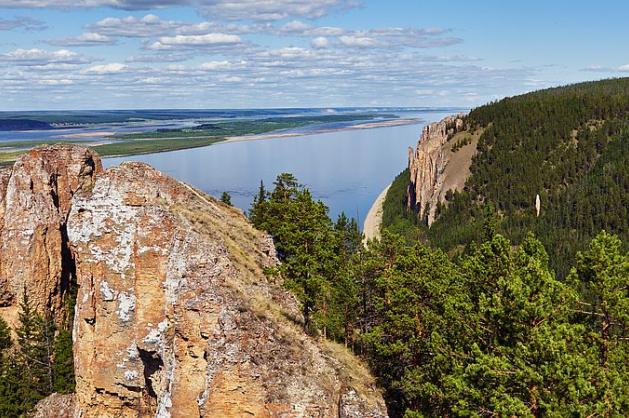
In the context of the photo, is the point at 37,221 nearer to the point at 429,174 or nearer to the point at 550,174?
the point at 429,174

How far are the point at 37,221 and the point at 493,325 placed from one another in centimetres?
3947

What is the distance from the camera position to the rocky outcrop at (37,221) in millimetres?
46375

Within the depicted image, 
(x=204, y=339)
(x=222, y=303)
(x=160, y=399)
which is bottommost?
(x=160, y=399)

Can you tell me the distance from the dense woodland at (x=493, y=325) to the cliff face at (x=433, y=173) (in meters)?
102

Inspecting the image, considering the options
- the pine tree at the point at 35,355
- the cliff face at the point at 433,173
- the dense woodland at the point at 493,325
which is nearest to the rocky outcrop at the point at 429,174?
the cliff face at the point at 433,173

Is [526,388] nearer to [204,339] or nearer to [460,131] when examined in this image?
[204,339]

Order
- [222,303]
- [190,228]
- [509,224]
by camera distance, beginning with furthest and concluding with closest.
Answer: [509,224] < [190,228] < [222,303]

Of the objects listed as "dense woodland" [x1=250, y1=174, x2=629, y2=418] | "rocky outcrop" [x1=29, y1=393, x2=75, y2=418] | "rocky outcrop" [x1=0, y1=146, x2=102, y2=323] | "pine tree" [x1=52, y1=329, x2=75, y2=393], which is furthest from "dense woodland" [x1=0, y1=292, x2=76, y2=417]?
"dense woodland" [x1=250, y1=174, x2=629, y2=418]

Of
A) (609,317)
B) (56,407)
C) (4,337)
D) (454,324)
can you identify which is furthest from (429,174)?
(609,317)

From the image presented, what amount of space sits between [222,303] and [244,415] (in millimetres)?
4416

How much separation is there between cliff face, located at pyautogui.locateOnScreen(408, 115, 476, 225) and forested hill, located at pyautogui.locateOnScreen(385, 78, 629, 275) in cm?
336

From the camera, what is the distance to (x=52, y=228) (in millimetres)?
47438

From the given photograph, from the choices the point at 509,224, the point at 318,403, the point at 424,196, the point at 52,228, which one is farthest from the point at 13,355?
the point at 424,196

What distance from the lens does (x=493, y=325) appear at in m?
22.0
